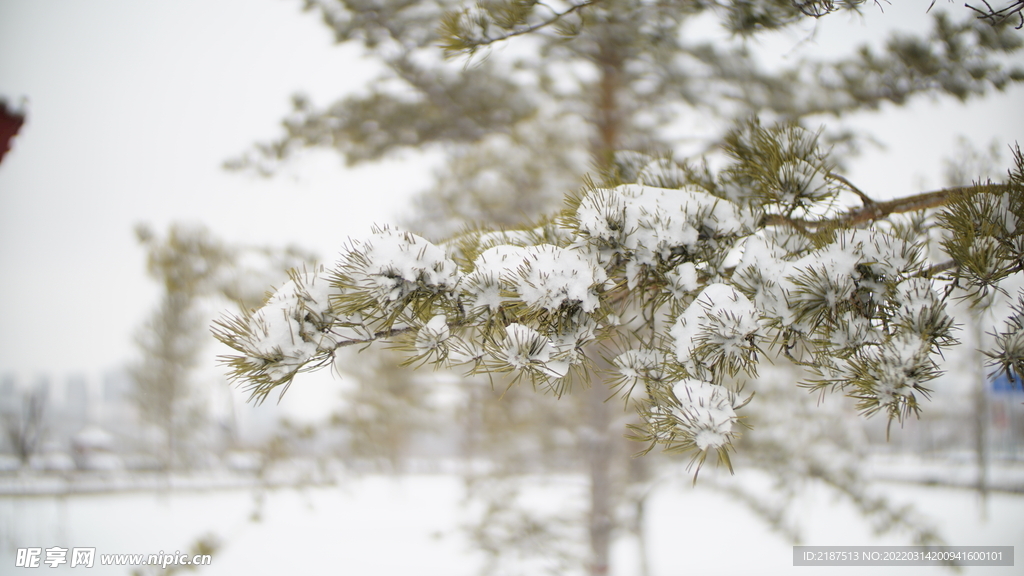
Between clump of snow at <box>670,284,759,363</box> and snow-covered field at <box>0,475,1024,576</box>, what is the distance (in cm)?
430

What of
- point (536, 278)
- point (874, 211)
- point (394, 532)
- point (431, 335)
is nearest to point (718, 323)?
point (536, 278)

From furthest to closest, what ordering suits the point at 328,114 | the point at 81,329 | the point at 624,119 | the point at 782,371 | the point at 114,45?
the point at 114,45
the point at 81,329
the point at 782,371
the point at 624,119
the point at 328,114

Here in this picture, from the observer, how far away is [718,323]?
1082mm

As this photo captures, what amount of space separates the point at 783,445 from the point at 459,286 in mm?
5575

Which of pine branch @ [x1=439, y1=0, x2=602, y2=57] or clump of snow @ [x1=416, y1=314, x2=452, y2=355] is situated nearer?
clump of snow @ [x1=416, y1=314, x2=452, y2=355]

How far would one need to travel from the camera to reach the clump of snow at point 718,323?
107cm

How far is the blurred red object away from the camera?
64.0 inches

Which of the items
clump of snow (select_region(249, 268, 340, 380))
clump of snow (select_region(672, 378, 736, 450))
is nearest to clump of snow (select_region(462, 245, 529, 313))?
clump of snow (select_region(249, 268, 340, 380))

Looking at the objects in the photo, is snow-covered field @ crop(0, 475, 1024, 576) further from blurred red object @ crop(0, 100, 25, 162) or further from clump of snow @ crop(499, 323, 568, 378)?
clump of snow @ crop(499, 323, 568, 378)

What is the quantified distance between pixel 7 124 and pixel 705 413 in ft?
6.87

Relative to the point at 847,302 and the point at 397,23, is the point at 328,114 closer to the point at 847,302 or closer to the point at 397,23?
the point at 397,23

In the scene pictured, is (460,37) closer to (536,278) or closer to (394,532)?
(536,278)

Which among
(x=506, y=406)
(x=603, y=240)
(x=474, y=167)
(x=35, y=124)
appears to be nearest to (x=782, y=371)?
(x=506, y=406)

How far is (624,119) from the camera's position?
5117 mm
